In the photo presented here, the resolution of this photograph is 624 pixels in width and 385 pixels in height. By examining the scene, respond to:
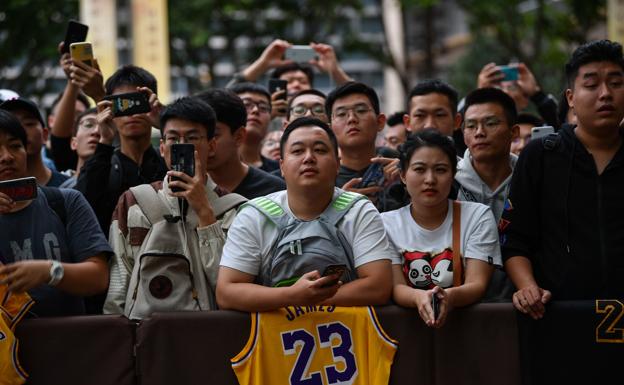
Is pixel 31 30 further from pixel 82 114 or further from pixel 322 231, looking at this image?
pixel 322 231

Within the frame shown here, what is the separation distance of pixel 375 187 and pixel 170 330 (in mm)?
1956

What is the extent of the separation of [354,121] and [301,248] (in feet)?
6.45

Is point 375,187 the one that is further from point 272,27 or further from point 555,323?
point 272,27

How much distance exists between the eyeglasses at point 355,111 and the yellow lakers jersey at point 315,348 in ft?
7.03

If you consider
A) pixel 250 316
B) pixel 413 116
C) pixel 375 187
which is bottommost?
pixel 250 316

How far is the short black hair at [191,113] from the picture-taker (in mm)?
5863

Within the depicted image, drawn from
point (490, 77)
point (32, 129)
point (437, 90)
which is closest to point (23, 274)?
point (32, 129)

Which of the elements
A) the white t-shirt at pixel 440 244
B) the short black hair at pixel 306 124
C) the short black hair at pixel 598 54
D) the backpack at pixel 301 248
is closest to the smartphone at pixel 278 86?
the short black hair at pixel 306 124

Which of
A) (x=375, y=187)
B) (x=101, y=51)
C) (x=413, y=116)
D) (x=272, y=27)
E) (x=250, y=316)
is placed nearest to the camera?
(x=250, y=316)

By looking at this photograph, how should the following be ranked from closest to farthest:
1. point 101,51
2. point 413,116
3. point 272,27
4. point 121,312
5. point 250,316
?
point 250,316 < point 121,312 < point 413,116 < point 101,51 < point 272,27

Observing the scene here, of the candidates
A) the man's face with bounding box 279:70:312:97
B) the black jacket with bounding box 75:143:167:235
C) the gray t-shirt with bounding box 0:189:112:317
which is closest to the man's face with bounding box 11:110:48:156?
the black jacket with bounding box 75:143:167:235

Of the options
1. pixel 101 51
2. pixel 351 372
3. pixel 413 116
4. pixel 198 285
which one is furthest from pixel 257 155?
pixel 101 51

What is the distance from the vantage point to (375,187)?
6.46m

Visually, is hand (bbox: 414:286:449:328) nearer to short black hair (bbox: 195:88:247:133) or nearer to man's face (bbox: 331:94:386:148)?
man's face (bbox: 331:94:386:148)
